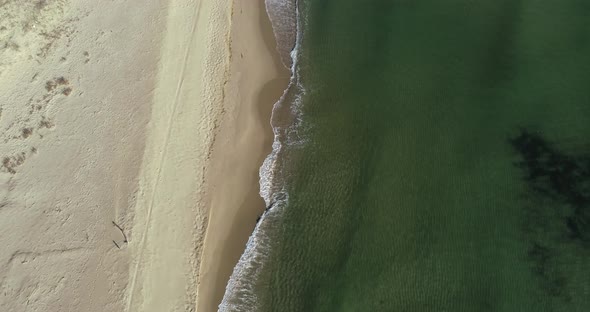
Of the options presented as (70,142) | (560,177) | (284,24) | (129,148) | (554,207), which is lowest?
(554,207)

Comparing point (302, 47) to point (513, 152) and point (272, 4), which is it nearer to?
point (272, 4)

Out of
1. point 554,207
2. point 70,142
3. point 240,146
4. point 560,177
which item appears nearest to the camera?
point 70,142

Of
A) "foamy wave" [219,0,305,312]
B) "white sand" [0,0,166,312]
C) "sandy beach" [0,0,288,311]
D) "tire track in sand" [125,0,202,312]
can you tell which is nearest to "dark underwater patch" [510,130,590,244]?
"foamy wave" [219,0,305,312]

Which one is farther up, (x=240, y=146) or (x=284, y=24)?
(x=284, y=24)

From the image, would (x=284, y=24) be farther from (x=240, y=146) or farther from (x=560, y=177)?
(x=560, y=177)

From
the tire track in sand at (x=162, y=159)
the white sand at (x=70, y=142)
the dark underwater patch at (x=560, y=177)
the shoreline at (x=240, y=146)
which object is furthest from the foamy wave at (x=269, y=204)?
the dark underwater patch at (x=560, y=177)

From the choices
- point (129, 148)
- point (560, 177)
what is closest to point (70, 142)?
point (129, 148)

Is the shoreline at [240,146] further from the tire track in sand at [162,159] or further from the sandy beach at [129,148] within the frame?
the tire track in sand at [162,159]
